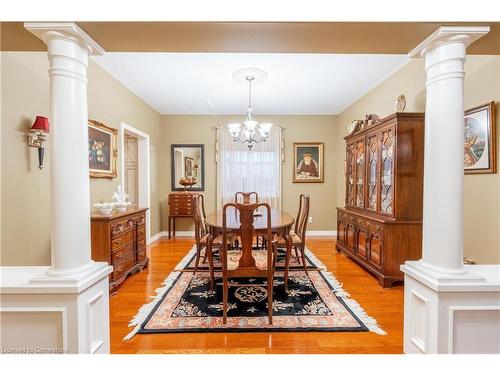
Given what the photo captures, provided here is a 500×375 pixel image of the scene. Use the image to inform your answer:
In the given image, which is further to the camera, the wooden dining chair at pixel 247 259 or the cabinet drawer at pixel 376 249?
the cabinet drawer at pixel 376 249

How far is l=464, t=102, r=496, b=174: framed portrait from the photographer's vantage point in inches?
84.9

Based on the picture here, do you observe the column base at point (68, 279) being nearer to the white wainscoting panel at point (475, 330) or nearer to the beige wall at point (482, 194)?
the white wainscoting panel at point (475, 330)

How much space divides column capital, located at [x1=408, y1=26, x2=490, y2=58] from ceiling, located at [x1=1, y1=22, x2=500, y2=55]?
3 centimetres

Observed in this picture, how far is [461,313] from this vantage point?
1416 millimetres

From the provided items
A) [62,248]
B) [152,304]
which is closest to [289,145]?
[152,304]

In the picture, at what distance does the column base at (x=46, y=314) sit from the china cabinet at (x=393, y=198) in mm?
2760

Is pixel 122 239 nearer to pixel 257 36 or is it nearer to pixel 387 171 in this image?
pixel 257 36

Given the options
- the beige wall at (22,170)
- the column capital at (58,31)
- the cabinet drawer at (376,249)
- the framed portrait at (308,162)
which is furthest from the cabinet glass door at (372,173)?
the beige wall at (22,170)

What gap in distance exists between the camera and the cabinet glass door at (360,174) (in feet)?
12.1

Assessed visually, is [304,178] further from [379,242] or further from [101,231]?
[101,231]

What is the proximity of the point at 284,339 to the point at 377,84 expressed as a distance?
375cm

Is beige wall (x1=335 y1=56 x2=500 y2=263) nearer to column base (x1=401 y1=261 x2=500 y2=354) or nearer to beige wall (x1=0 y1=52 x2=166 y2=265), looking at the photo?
column base (x1=401 y1=261 x2=500 y2=354)

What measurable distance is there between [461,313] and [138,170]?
483 centimetres
